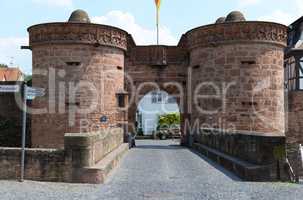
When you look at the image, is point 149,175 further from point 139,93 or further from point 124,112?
point 139,93

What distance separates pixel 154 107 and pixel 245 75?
102 ft

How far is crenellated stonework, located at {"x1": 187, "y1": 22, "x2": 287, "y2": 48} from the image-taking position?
17.7 m

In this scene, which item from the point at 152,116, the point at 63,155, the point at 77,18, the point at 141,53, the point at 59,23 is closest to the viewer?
the point at 63,155

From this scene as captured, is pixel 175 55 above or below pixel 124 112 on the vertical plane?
above

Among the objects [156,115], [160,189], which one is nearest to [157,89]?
[160,189]

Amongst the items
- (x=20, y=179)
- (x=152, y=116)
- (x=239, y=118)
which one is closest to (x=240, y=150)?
(x=20, y=179)

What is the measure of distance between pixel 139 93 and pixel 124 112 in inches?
102

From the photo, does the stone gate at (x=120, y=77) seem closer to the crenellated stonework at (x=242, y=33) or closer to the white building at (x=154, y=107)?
the crenellated stonework at (x=242, y=33)

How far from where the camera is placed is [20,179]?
8453mm

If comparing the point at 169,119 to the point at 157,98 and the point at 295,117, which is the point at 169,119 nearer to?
the point at 157,98

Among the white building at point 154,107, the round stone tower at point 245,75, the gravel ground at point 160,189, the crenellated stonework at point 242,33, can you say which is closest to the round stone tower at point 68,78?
the crenellated stonework at point 242,33

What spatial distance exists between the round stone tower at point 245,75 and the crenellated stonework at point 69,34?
167 inches

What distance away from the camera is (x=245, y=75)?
1791cm

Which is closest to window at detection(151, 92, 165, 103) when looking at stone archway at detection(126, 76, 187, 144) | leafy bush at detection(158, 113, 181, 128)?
leafy bush at detection(158, 113, 181, 128)
